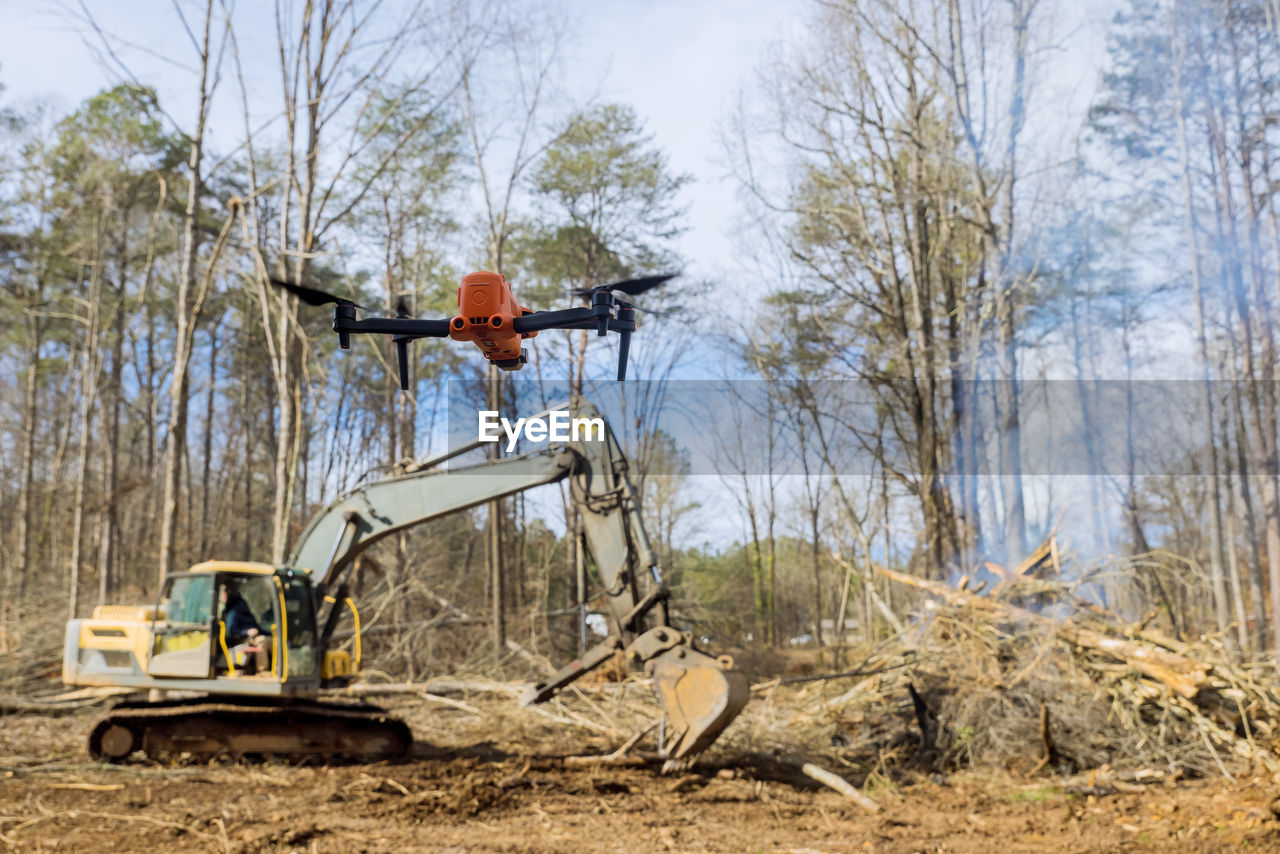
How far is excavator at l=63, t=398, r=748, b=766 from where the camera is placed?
860 centimetres

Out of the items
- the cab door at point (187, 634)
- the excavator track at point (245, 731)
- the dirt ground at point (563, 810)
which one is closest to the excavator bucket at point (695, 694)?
the dirt ground at point (563, 810)

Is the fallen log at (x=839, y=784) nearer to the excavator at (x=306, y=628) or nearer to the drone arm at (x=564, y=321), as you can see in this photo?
the excavator at (x=306, y=628)

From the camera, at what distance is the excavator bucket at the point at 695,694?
24.3ft

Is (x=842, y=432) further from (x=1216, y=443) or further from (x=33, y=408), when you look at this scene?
(x=33, y=408)

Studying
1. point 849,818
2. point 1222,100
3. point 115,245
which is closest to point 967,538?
point 849,818

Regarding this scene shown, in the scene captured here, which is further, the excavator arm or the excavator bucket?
the excavator arm

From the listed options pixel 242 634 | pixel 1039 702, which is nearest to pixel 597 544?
pixel 242 634

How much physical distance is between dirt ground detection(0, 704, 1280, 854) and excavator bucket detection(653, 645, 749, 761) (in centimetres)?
58

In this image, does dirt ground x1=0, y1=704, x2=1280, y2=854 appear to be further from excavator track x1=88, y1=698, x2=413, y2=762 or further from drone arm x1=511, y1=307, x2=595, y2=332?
drone arm x1=511, y1=307, x2=595, y2=332

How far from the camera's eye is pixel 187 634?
30.3ft

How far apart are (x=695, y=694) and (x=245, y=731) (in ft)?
16.2

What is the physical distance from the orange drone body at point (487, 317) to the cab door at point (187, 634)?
8682 mm

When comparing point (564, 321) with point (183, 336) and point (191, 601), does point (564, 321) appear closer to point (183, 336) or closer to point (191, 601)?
point (191, 601)

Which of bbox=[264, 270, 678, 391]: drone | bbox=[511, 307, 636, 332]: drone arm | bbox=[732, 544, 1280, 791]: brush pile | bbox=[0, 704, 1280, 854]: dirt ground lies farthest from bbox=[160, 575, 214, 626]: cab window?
bbox=[511, 307, 636, 332]: drone arm
